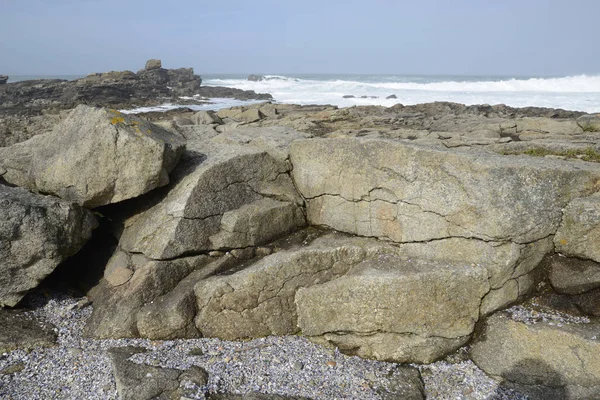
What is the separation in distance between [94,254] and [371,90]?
5562 cm

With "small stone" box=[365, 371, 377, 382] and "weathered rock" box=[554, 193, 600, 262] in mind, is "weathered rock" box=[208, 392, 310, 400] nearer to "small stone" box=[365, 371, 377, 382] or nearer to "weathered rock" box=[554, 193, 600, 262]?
"small stone" box=[365, 371, 377, 382]

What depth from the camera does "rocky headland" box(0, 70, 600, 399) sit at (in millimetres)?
5012

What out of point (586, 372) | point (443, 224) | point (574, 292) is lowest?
point (586, 372)

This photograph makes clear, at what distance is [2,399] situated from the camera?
454cm

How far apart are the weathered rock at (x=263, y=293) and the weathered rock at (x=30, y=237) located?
204 centimetres

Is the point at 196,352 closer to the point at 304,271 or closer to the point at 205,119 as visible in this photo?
the point at 304,271

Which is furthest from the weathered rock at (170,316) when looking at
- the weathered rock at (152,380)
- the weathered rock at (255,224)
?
the weathered rock at (255,224)

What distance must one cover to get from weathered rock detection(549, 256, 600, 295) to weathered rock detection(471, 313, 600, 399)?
50 cm

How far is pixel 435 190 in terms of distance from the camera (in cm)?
573

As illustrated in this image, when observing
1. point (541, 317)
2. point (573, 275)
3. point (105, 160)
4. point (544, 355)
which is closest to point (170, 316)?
point (105, 160)

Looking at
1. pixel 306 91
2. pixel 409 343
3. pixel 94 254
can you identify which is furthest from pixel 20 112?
pixel 306 91

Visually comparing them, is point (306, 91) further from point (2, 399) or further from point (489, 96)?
point (2, 399)

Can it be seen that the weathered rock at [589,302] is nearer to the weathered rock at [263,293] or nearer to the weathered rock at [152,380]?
the weathered rock at [263,293]

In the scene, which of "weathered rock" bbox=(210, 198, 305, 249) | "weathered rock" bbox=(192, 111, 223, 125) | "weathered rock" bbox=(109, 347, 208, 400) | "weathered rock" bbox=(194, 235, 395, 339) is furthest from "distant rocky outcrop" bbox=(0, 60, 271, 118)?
"weathered rock" bbox=(109, 347, 208, 400)
